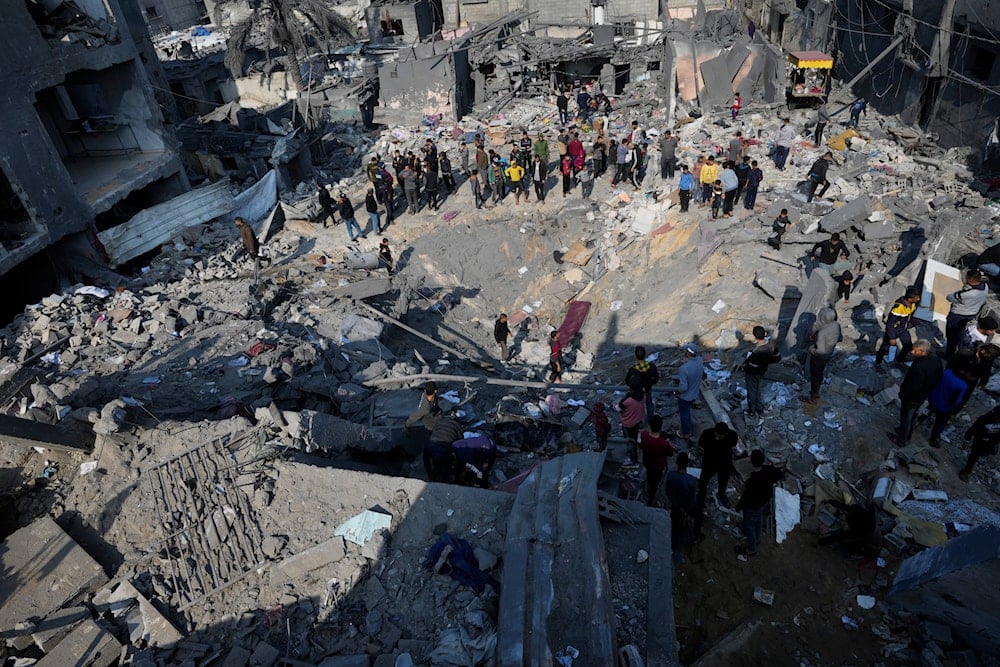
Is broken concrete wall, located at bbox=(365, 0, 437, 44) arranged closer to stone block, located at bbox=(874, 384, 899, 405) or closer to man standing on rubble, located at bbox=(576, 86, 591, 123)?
man standing on rubble, located at bbox=(576, 86, 591, 123)

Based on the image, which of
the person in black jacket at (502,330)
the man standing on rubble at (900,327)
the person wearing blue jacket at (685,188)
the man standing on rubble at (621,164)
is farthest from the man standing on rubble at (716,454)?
the man standing on rubble at (621,164)

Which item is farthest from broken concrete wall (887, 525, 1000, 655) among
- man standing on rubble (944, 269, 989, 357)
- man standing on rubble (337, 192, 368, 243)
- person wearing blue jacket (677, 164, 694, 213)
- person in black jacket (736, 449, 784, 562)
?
man standing on rubble (337, 192, 368, 243)

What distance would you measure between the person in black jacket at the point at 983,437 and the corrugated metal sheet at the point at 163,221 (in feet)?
52.5

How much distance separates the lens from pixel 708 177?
11953mm

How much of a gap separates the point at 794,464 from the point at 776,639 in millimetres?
2053

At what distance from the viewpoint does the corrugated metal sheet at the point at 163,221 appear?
14094 millimetres

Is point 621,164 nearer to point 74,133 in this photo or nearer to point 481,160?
point 481,160

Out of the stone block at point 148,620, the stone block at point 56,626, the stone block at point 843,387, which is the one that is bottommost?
the stone block at point 843,387

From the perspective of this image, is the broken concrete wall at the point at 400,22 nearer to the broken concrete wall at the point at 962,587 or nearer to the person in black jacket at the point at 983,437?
the person in black jacket at the point at 983,437

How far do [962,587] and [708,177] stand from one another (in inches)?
363

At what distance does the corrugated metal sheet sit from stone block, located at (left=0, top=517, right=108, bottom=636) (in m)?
10.6

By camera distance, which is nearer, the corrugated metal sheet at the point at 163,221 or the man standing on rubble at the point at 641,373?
the man standing on rubble at the point at 641,373

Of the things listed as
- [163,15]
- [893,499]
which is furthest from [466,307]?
[163,15]

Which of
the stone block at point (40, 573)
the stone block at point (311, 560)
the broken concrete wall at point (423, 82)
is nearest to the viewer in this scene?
the stone block at point (40, 573)
